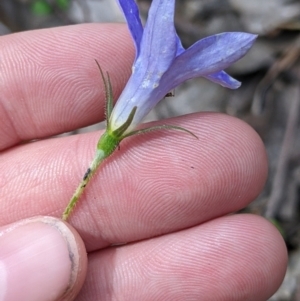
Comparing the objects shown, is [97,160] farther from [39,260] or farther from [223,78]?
[223,78]

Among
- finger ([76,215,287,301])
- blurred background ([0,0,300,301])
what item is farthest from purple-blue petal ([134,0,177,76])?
blurred background ([0,0,300,301])

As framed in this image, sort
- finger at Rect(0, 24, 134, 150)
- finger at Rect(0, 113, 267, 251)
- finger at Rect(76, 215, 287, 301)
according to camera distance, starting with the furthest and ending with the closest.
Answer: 1. finger at Rect(0, 24, 134, 150)
2. finger at Rect(76, 215, 287, 301)
3. finger at Rect(0, 113, 267, 251)

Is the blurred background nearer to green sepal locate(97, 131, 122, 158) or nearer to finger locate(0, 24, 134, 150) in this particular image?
finger locate(0, 24, 134, 150)

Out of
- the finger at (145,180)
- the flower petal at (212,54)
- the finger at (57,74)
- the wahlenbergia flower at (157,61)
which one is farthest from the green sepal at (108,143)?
the finger at (57,74)

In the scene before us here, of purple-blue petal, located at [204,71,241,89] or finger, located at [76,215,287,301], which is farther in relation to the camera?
finger, located at [76,215,287,301]

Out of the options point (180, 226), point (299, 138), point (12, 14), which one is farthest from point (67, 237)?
point (12, 14)

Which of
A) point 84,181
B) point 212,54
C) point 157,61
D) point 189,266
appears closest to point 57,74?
point 84,181
